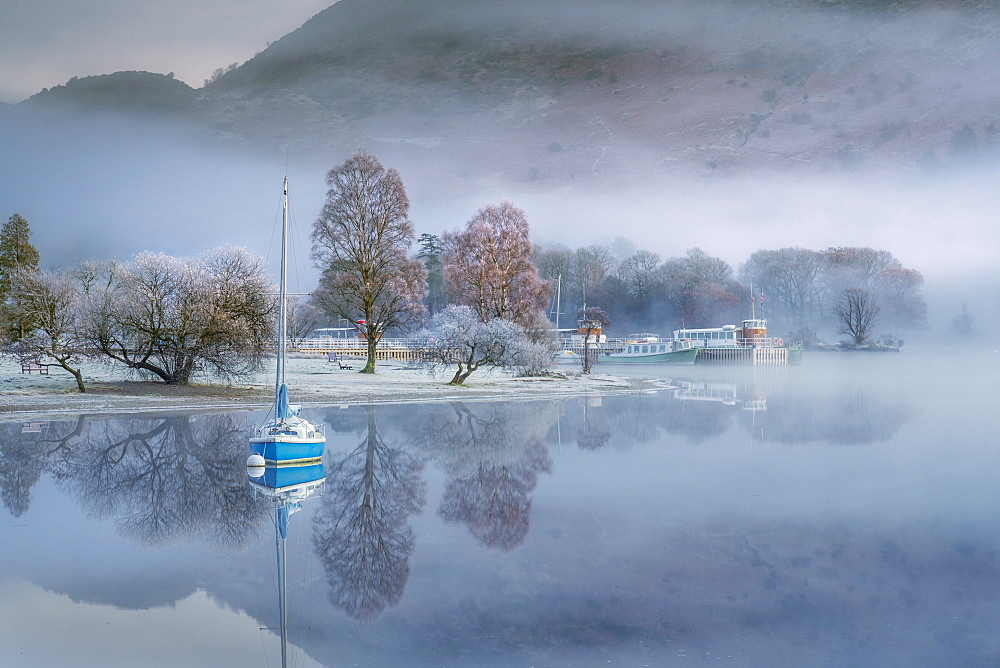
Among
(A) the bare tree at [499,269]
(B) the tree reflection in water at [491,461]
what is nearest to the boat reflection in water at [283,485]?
(B) the tree reflection in water at [491,461]

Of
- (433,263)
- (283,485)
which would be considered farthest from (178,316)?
(433,263)

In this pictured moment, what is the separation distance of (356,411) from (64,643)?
63.7 ft

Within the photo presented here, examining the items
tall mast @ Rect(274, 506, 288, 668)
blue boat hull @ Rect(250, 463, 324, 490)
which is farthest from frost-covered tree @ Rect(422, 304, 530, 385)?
tall mast @ Rect(274, 506, 288, 668)

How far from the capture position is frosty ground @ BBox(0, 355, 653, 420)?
2606 centimetres

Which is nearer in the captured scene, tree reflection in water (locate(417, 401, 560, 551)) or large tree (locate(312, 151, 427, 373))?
tree reflection in water (locate(417, 401, 560, 551))

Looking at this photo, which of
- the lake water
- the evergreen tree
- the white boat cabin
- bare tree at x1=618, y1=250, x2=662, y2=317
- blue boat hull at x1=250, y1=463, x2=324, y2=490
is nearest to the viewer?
the lake water

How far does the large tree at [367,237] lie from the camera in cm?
4359

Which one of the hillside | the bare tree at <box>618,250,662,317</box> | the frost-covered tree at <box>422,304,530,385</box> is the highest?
the hillside

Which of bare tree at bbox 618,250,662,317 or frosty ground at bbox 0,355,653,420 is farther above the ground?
bare tree at bbox 618,250,662,317

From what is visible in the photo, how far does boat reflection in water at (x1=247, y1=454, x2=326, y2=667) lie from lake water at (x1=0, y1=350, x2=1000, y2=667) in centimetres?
22

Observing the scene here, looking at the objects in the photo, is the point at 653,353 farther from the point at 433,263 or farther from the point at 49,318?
the point at 49,318

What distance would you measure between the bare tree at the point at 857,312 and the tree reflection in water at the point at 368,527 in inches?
3358

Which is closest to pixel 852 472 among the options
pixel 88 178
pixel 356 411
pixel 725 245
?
pixel 356 411

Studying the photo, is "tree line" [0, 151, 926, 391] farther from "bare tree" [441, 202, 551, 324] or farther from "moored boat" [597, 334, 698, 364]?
"moored boat" [597, 334, 698, 364]
